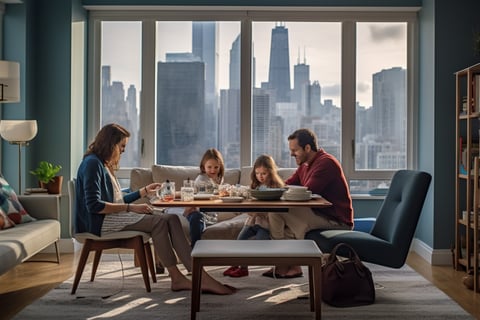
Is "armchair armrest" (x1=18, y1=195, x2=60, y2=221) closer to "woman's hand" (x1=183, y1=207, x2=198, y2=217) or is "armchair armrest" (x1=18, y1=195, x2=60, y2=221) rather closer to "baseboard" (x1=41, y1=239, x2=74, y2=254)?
"baseboard" (x1=41, y1=239, x2=74, y2=254)

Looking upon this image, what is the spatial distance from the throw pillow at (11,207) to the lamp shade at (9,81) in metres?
0.71

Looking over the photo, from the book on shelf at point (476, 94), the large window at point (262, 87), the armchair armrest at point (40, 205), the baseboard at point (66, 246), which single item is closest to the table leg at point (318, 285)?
the book on shelf at point (476, 94)

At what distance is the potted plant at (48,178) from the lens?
200 inches

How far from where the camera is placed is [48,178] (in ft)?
16.7

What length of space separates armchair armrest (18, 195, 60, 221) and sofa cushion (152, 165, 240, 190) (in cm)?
90

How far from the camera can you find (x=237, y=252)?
3166 millimetres

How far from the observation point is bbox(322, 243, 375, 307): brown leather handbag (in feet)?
11.9

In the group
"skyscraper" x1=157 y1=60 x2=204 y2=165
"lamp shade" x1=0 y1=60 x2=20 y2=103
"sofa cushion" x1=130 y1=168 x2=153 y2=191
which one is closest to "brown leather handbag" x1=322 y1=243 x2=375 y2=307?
"sofa cushion" x1=130 y1=168 x2=153 y2=191

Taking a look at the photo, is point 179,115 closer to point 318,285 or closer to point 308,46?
point 308,46

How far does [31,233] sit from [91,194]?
628 millimetres

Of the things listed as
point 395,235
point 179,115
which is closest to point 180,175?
point 179,115

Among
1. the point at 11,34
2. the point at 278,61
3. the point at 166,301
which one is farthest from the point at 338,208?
the point at 11,34

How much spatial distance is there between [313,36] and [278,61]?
42 cm

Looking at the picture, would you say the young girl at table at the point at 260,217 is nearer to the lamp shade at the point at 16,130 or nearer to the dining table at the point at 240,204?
the dining table at the point at 240,204
